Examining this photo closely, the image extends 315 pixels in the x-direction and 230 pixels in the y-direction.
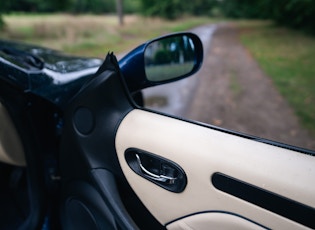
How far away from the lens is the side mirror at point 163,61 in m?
1.43

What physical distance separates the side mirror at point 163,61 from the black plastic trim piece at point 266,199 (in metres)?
0.68

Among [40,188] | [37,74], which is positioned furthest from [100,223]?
[37,74]

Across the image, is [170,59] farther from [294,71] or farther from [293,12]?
[293,12]

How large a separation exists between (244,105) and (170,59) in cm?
442

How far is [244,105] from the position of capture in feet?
19.5

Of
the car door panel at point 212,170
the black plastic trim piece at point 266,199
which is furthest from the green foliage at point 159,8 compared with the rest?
the black plastic trim piece at point 266,199

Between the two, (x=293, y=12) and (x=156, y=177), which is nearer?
(x=156, y=177)

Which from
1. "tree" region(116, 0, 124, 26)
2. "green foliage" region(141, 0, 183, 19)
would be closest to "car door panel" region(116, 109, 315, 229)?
"tree" region(116, 0, 124, 26)

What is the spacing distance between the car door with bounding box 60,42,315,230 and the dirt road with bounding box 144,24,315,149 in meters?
3.54

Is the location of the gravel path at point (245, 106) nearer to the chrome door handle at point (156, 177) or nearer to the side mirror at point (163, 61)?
the side mirror at point (163, 61)

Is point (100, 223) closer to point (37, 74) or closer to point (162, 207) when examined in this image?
point (162, 207)

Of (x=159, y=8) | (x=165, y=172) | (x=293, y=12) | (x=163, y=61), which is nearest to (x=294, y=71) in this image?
(x=163, y=61)

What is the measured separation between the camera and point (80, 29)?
17172 millimetres

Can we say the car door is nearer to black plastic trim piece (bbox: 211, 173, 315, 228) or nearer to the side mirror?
black plastic trim piece (bbox: 211, 173, 315, 228)
